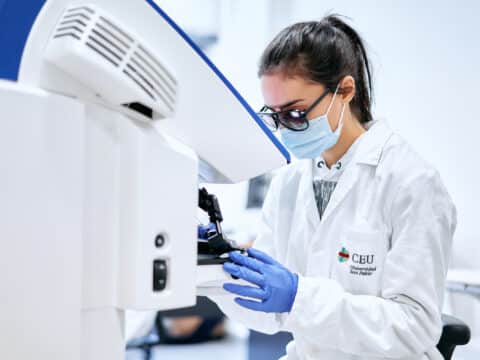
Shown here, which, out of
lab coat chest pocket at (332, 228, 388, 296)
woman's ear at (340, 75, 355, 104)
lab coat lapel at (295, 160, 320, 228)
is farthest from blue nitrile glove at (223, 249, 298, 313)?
woman's ear at (340, 75, 355, 104)

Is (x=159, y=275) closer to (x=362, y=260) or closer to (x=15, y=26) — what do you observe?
(x=15, y=26)

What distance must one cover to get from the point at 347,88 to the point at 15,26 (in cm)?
84

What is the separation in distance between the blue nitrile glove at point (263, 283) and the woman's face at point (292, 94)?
0.42 meters

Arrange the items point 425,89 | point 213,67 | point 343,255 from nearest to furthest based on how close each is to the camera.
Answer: point 213,67, point 343,255, point 425,89

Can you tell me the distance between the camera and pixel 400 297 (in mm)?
1010

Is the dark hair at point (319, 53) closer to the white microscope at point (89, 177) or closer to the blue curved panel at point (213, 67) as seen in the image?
the blue curved panel at point (213, 67)

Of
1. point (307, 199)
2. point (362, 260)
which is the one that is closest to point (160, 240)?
point (362, 260)

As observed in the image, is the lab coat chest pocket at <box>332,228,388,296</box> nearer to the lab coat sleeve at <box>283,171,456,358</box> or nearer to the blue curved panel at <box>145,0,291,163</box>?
the lab coat sleeve at <box>283,171,456,358</box>

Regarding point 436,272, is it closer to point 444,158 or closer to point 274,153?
point 274,153

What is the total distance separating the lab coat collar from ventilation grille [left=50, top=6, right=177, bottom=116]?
0.70 meters

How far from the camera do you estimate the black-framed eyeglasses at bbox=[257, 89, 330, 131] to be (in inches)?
45.8

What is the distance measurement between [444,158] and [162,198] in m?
2.49

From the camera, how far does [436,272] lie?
1025mm

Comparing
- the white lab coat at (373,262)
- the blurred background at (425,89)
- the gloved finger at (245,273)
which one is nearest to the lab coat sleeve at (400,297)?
the white lab coat at (373,262)
